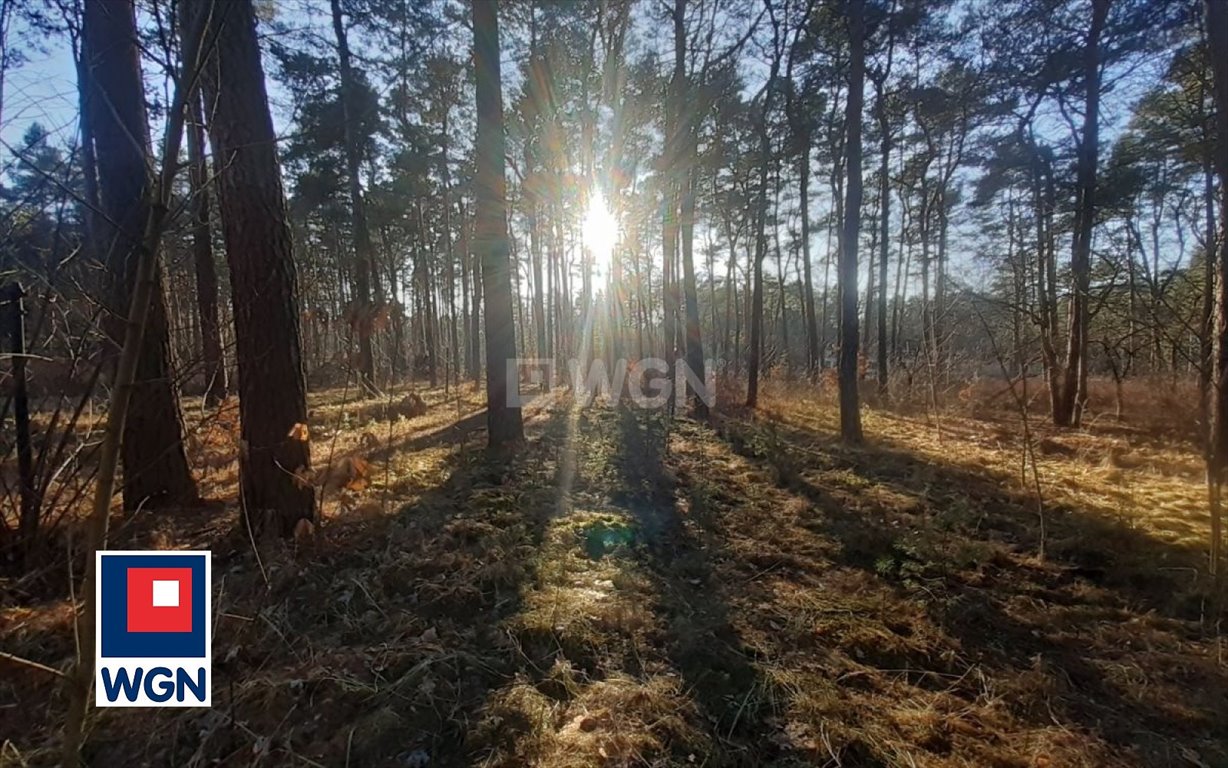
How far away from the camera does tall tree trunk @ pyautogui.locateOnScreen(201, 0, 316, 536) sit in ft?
9.42

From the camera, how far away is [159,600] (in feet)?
5.85

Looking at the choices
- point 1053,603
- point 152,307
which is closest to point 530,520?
point 152,307

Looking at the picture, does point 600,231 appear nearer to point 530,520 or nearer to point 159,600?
point 530,520

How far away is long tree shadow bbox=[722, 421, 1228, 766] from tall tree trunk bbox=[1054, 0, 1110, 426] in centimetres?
505

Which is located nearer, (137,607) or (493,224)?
(137,607)

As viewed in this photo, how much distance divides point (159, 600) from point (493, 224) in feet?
15.5

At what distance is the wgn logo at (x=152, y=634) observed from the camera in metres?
1.59

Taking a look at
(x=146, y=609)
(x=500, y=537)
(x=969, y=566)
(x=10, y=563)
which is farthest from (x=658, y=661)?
(x=10, y=563)

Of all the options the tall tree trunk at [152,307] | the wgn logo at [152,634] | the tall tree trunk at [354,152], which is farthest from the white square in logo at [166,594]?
the tall tree trunk at [354,152]

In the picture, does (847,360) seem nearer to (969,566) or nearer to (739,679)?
(969,566)

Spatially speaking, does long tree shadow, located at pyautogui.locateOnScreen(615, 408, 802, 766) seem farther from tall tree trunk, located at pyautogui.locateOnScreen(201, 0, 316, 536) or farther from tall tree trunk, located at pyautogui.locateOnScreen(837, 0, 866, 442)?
tall tree trunk, located at pyautogui.locateOnScreen(837, 0, 866, 442)

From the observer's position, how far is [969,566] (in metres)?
3.28

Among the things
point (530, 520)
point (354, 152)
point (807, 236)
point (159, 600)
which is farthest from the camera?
point (807, 236)

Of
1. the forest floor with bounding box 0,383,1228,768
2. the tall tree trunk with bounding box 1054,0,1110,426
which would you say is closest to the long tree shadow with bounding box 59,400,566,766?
the forest floor with bounding box 0,383,1228,768
